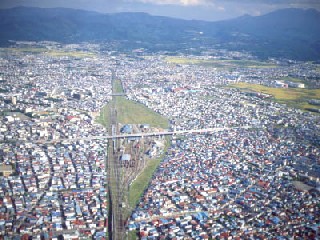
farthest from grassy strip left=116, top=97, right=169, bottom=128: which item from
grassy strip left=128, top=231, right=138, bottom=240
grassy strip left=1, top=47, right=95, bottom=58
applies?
grassy strip left=1, top=47, right=95, bottom=58

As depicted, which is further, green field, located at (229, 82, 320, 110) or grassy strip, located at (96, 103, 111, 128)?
green field, located at (229, 82, 320, 110)

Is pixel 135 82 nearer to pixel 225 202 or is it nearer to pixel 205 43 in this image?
pixel 225 202

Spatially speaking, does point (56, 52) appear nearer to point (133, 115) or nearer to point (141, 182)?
point (133, 115)

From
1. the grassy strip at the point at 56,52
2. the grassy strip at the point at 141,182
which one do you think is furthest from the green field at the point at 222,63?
the grassy strip at the point at 141,182

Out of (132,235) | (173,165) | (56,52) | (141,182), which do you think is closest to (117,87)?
(173,165)

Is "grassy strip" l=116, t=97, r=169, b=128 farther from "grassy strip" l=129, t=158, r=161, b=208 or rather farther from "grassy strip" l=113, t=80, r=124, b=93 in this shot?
"grassy strip" l=129, t=158, r=161, b=208

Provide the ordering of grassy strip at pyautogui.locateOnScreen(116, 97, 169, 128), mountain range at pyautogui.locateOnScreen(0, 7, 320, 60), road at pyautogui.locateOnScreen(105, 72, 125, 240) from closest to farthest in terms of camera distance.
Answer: road at pyautogui.locateOnScreen(105, 72, 125, 240) → grassy strip at pyautogui.locateOnScreen(116, 97, 169, 128) → mountain range at pyautogui.locateOnScreen(0, 7, 320, 60)

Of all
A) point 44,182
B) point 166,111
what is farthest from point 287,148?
point 44,182
